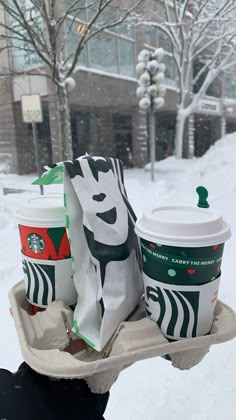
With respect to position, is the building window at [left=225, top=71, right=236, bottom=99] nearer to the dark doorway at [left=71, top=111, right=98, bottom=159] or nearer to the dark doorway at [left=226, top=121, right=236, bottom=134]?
the dark doorway at [left=226, top=121, right=236, bottom=134]

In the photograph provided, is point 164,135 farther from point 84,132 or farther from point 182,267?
point 182,267

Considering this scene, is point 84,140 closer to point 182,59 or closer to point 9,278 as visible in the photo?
point 182,59

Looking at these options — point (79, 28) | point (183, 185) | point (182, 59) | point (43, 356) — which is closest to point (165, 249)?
point (43, 356)

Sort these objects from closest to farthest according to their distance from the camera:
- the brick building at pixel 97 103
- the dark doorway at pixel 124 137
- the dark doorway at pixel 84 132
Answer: the brick building at pixel 97 103
the dark doorway at pixel 84 132
the dark doorway at pixel 124 137

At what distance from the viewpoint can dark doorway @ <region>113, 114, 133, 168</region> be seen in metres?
18.3

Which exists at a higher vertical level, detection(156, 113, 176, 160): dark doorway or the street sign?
the street sign

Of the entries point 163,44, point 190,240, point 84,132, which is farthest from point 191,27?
point 190,240

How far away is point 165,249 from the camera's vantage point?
1.00 meters

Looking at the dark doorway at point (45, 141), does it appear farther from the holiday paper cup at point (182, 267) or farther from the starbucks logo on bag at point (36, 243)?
the holiday paper cup at point (182, 267)

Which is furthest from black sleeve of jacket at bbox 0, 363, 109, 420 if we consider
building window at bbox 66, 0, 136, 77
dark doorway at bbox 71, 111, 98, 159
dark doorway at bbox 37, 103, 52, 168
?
dark doorway at bbox 71, 111, 98, 159

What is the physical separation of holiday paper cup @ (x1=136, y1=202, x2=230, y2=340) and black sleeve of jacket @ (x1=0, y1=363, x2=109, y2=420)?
30 centimetres

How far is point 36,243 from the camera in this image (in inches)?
47.8

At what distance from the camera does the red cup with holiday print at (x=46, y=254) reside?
1.20 metres

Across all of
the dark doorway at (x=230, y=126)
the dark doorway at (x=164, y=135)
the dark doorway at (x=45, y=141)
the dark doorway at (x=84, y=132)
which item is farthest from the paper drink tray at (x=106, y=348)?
the dark doorway at (x=230, y=126)
